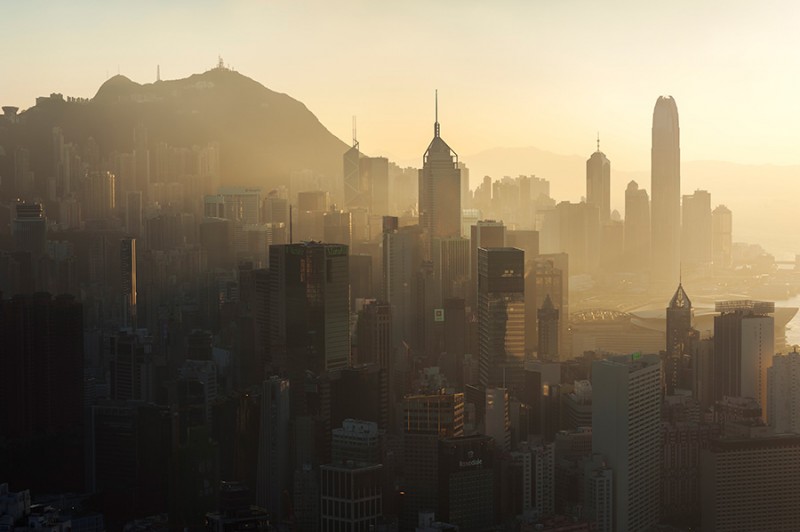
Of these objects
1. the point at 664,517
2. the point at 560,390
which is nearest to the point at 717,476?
the point at 664,517

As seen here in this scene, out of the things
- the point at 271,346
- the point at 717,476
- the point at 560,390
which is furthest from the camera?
the point at 271,346

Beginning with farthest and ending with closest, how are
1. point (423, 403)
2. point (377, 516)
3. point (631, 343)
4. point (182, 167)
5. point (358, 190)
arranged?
1. point (358, 190)
2. point (182, 167)
3. point (631, 343)
4. point (423, 403)
5. point (377, 516)

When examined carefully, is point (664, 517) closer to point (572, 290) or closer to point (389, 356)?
point (389, 356)

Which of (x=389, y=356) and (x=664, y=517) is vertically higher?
(x=389, y=356)

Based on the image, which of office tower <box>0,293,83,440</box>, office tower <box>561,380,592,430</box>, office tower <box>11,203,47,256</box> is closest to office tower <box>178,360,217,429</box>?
office tower <box>0,293,83,440</box>

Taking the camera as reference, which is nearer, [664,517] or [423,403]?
[664,517]

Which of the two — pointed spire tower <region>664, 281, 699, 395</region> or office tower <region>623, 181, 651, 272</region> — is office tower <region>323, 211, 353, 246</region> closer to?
pointed spire tower <region>664, 281, 699, 395</region>

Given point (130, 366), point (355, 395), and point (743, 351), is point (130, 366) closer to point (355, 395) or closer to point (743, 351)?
point (355, 395)
